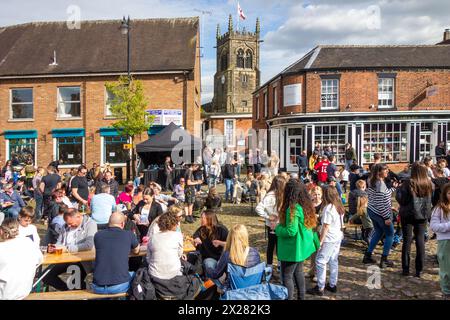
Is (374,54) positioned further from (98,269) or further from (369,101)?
(98,269)

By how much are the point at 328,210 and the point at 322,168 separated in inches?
310

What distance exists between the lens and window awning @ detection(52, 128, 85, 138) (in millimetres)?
21781

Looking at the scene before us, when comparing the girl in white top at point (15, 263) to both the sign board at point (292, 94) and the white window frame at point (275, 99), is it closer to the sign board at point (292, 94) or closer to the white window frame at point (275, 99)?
the sign board at point (292, 94)

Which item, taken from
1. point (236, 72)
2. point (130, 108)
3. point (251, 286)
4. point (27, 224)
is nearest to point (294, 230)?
point (251, 286)

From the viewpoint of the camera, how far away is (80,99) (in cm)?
2214

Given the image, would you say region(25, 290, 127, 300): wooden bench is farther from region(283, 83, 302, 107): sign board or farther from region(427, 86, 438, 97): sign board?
region(427, 86, 438, 97): sign board

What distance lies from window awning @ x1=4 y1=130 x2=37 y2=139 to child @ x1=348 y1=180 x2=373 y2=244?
766 inches

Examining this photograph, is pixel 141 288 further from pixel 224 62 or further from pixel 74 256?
pixel 224 62

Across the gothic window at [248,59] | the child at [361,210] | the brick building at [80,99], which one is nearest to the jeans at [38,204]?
the child at [361,210]

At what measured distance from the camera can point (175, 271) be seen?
4809 mm

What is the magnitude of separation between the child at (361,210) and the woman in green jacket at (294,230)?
121 inches

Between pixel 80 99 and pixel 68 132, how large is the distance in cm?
205

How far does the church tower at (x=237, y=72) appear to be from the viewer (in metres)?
64.9

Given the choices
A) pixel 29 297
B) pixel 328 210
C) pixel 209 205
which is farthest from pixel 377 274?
pixel 29 297
